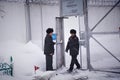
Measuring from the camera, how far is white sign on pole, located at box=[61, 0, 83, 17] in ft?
34.0

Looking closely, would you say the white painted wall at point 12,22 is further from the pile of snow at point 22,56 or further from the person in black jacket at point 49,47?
the person in black jacket at point 49,47

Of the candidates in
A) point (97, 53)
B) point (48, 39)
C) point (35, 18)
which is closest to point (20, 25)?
point (35, 18)

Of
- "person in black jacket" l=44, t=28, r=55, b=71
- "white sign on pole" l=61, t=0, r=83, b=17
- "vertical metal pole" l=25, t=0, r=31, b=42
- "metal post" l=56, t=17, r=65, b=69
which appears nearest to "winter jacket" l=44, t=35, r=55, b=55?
"person in black jacket" l=44, t=28, r=55, b=71

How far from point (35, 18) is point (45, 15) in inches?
22.4

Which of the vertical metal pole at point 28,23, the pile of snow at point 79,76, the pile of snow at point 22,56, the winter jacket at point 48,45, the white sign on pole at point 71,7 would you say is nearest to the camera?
the pile of snow at point 79,76

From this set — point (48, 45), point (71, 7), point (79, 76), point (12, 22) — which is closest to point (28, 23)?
point (12, 22)

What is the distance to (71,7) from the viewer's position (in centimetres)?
1062

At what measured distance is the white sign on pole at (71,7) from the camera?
408 inches

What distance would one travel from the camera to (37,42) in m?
12.6

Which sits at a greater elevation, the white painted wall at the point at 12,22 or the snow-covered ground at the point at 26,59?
the white painted wall at the point at 12,22

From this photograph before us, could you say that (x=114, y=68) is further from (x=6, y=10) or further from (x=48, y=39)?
(x=6, y=10)

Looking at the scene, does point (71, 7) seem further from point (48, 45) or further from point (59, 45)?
point (59, 45)

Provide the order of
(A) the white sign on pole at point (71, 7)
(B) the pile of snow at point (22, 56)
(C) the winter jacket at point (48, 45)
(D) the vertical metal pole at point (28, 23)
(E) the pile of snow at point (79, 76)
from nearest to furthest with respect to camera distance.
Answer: (E) the pile of snow at point (79, 76) → (A) the white sign on pole at point (71, 7) → (C) the winter jacket at point (48, 45) → (B) the pile of snow at point (22, 56) → (D) the vertical metal pole at point (28, 23)

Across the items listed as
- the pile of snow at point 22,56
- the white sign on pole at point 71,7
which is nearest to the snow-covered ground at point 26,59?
the pile of snow at point 22,56
